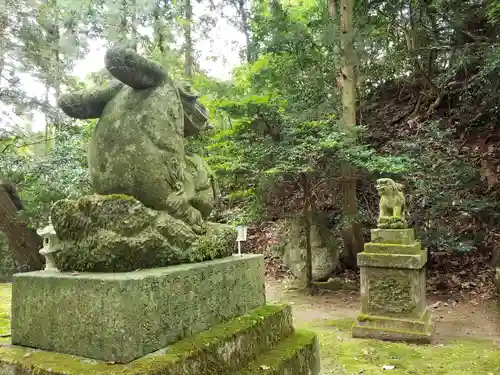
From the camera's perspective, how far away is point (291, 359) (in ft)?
8.18

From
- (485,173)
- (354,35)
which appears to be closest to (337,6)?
(354,35)

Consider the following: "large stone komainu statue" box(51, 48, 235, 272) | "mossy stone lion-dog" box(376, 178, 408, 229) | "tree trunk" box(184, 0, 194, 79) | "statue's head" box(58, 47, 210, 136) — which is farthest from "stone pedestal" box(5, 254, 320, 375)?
"tree trunk" box(184, 0, 194, 79)

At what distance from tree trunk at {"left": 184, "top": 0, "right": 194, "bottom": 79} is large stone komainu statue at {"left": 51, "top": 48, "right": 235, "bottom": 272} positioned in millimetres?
6406

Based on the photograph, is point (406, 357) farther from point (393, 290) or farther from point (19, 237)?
point (19, 237)

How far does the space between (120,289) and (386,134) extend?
9.73 meters

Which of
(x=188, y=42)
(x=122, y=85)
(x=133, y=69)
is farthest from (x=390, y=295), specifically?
(x=188, y=42)

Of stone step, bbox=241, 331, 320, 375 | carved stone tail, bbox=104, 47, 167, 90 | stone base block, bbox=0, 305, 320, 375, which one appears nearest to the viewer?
stone base block, bbox=0, 305, 320, 375

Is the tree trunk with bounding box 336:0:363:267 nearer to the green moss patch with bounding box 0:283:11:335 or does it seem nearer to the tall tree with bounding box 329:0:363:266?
the tall tree with bounding box 329:0:363:266

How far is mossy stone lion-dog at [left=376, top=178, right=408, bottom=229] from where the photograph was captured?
227 inches

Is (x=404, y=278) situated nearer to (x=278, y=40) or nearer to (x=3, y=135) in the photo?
(x=278, y=40)

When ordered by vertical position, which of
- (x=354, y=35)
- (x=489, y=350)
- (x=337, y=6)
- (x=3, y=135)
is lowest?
(x=489, y=350)

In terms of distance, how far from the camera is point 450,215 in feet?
27.3

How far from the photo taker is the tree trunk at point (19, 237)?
8930mm

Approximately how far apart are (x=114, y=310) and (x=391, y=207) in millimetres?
4876
